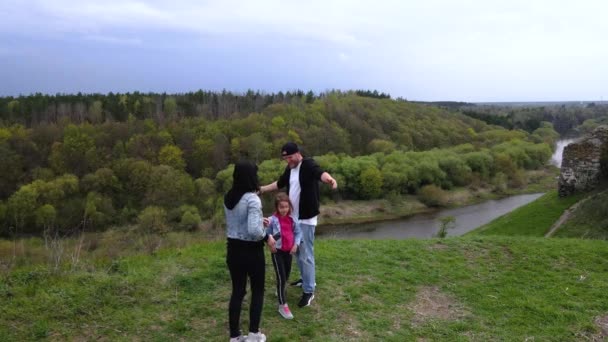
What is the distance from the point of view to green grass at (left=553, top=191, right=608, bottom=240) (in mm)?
12859

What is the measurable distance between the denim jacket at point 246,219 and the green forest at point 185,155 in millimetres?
25850

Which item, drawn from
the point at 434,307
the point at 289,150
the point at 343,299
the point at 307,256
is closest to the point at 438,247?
the point at 434,307

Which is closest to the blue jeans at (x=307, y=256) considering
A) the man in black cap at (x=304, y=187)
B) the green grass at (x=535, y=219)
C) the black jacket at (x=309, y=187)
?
the man in black cap at (x=304, y=187)

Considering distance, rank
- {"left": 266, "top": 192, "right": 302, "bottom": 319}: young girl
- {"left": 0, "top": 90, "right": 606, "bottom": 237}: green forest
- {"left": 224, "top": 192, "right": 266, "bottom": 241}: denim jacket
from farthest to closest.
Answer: {"left": 0, "top": 90, "right": 606, "bottom": 237}: green forest
{"left": 266, "top": 192, "right": 302, "bottom": 319}: young girl
{"left": 224, "top": 192, "right": 266, "bottom": 241}: denim jacket

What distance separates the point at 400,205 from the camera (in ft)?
150

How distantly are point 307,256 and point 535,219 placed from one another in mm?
14649

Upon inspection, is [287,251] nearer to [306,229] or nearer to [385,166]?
[306,229]

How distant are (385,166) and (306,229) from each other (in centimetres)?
4654

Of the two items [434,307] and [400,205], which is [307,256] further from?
[400,205]

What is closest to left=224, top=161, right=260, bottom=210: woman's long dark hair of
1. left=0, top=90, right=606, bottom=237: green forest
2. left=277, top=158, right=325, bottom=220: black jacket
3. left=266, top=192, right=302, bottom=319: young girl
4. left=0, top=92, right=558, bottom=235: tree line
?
left=266, top=192, right=302, bottom=319: young girl

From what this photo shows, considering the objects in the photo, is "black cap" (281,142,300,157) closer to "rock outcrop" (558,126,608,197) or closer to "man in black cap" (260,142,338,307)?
"man in black cap" (260,142,338,307)

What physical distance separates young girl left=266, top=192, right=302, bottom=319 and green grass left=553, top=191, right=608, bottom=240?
11.2 m

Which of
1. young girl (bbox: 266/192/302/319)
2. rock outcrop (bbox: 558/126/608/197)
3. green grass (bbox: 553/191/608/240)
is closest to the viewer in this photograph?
young girl (bbox: 266/192/302/319)

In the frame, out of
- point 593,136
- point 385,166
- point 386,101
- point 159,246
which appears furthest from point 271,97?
point 159,246
